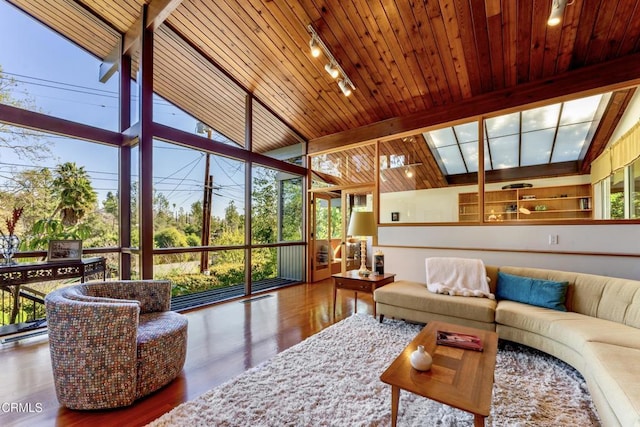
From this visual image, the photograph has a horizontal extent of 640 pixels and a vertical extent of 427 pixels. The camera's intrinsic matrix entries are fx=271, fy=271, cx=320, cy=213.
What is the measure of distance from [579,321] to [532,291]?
0.48 m

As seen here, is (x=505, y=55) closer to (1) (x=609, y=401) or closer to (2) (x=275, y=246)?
(1) (x=609, y=401)

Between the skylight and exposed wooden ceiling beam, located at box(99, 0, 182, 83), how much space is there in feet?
13.5

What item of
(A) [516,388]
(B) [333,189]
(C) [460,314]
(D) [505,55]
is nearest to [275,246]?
(B) [333,189]

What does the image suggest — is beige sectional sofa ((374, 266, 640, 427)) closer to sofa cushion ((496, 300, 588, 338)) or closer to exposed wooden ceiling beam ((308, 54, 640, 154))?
sofa cushion ((496, 300, 588, 338))

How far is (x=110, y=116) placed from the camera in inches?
155

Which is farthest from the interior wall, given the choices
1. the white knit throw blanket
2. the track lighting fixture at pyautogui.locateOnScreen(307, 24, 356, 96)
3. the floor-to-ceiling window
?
the floor-to-ceiling window

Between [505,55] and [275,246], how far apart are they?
4767 millimetres

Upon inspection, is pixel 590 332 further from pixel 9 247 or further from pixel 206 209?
pixel 9 247

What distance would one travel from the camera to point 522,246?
11.5 ft

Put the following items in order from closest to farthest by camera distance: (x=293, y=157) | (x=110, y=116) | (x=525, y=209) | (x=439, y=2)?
(x=439, y=2), (x=110, y=116), (x=525, y=209), (x=293, y=157)

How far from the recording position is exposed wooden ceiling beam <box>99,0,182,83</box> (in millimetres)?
3373

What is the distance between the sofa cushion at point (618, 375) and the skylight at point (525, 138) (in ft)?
9.02

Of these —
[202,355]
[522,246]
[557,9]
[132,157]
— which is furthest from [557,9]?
[132,157]

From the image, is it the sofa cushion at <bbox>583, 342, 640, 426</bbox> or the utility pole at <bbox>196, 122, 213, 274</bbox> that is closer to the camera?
the sofa cushion at <bbox>583, 342, 640, 426</bbox>
